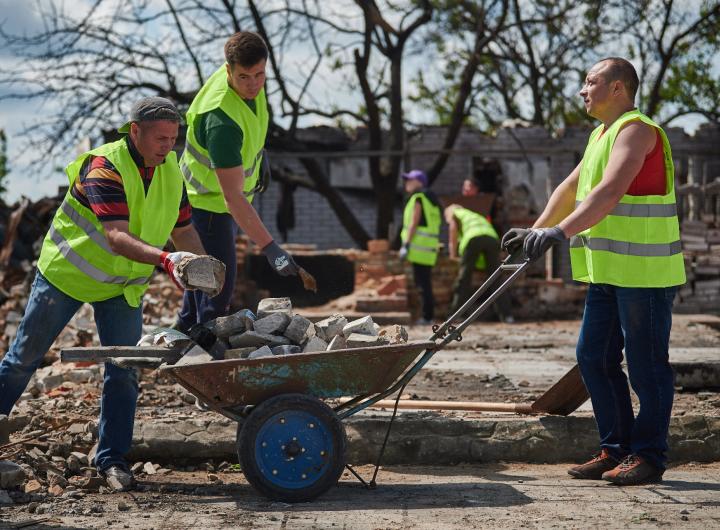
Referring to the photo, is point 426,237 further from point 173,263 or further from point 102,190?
point 173,263

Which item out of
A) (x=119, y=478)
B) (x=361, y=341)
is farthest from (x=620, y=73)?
(x=119, y=478)

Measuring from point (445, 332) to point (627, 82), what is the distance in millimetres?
1326

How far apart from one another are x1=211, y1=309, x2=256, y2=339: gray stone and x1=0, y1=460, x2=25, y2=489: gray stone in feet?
3.26

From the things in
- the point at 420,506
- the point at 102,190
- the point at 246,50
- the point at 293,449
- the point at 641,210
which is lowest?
the point at 420,506

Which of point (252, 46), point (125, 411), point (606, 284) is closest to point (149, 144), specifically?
point (252, 46)

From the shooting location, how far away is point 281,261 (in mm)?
4797

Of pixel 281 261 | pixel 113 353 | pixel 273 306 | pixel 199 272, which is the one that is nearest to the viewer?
pixel 199 272

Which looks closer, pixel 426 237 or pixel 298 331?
pixel 298 331

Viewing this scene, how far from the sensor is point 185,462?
5.11m

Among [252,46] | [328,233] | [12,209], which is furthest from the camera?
[328,233]

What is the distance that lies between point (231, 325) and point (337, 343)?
447 millimetres

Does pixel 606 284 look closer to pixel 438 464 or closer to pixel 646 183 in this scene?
pixel 646 183

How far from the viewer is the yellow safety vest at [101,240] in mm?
4406

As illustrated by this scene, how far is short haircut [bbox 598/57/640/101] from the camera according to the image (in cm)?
443
